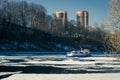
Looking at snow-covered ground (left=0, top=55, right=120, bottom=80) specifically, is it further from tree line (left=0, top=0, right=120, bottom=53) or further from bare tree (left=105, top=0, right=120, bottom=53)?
tree line (left=0, top=0, right=120, bottom=53)

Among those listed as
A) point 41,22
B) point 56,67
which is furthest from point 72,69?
point 41,22

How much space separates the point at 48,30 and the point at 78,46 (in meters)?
13.4

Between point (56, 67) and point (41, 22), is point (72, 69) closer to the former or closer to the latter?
point (56, 67)

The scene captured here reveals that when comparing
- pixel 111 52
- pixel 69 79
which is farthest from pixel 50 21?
pixel 69 79

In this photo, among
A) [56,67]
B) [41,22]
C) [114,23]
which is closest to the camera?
[114,23]

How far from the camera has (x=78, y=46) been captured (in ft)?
458

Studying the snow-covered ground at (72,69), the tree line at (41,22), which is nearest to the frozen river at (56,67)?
the snow-covered ground at (72,69)

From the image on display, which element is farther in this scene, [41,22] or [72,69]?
[41,22]

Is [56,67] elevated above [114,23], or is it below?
below

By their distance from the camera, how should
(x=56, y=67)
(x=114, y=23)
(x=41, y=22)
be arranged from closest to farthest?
1. (x=114, y=23)
2. (x=56, y=67)
3. (x=41, y=22)

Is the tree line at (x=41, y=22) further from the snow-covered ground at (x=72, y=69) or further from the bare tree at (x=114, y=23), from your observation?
the bare tree at (x=114, y=23)

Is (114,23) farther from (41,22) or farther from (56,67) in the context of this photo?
(41,22)

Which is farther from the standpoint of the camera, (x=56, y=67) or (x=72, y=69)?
(x=56, y=67)

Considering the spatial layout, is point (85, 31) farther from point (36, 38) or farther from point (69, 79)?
point (69, 79)
